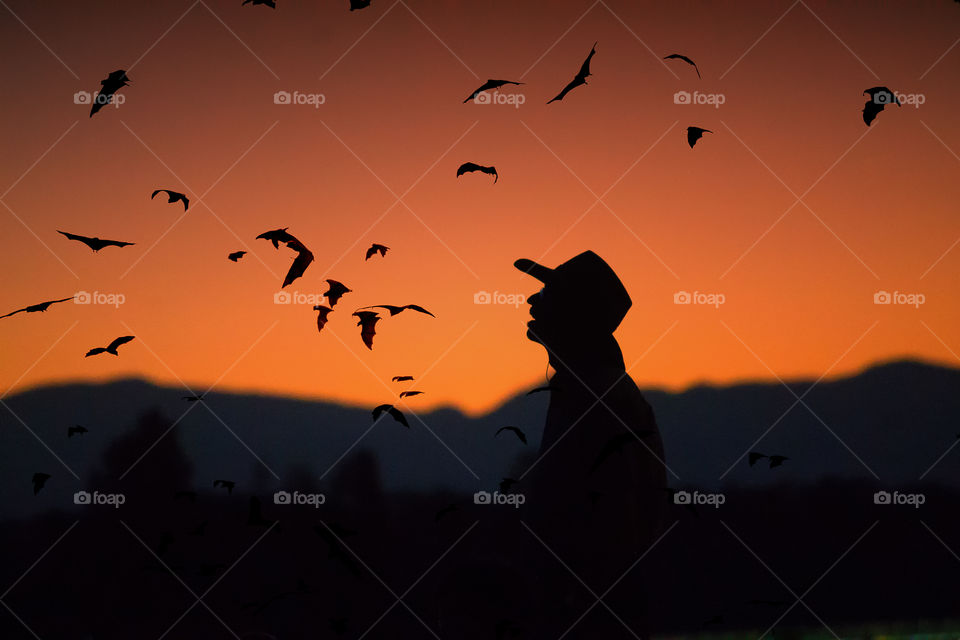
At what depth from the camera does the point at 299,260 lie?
6.71 m

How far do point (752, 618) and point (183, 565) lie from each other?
13775 mm

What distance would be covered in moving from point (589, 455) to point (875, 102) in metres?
4.04

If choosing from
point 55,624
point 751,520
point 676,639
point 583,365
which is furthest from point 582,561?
point 55,624

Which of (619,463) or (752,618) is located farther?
(752,618)

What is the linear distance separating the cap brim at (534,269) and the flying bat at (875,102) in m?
3.12

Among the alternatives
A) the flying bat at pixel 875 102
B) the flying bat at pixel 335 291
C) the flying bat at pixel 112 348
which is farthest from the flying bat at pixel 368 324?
the flying bat at pixel 875 102

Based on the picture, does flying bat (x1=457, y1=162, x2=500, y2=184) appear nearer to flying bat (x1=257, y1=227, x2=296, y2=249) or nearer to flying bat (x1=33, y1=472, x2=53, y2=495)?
flying bat (x1=257, y1=227, x2=296, y2=249)

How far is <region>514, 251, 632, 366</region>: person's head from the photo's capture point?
295 inches

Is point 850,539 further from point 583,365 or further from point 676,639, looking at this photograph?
point 583,365

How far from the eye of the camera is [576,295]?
7.54m

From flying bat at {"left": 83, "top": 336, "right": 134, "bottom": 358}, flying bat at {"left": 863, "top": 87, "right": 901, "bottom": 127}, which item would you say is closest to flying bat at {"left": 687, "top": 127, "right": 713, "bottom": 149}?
flying bat at {"left": 863, "top": 87, "right": 901, "bottom": 127}

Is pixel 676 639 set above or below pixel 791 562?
below
